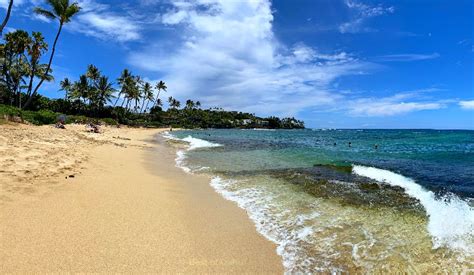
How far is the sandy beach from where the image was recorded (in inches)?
188

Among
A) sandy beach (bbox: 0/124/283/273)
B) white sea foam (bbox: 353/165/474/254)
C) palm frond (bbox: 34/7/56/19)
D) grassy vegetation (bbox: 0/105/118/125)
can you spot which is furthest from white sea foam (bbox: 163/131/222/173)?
palm frond (bbox: 34/7/56/19)

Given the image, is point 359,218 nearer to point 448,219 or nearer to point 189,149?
point 448,219

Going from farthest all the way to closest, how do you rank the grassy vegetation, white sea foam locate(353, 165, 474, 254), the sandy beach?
the grassy vegetation < white sea foam locate(353, 165, 474, 254) < the sandy beach

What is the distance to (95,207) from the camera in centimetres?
717

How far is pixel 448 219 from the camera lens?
8.16m

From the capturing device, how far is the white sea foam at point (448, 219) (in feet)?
21.6

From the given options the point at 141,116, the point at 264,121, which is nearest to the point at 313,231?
the point at 141,116

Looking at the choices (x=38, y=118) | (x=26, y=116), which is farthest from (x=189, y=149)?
(x=38, y=118)

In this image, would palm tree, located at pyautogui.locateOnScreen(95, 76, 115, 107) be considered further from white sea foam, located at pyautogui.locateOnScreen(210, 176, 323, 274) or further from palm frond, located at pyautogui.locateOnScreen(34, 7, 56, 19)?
white sea foam, located at pyautogui.locateOnScreen(210, 176, 323, 274)

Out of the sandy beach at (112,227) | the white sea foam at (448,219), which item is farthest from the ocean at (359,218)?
the sandy beach at (112,227)

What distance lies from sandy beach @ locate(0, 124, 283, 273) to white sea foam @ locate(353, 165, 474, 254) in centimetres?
391

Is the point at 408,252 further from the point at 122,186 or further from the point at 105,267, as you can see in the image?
the point at 122,186

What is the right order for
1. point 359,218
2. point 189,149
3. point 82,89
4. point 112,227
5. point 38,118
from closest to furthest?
1. point 112,227
2. point 359,218
3. point 189,149
4. point 38,118
5. point 82,89

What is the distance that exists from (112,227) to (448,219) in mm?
8407
